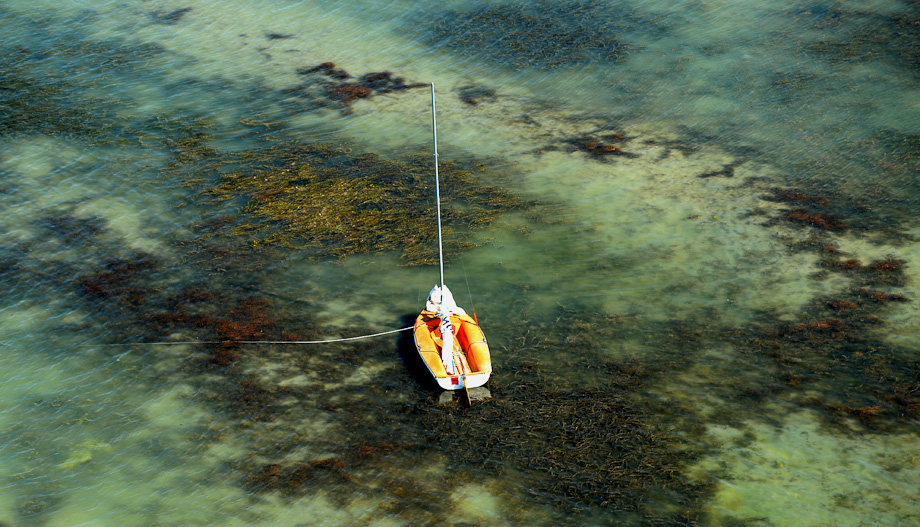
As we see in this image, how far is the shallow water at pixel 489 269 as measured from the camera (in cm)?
1259

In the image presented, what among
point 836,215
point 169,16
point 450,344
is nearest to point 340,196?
point 450,344

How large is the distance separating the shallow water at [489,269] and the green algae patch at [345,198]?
0.12 meters

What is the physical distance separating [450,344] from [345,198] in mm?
7334

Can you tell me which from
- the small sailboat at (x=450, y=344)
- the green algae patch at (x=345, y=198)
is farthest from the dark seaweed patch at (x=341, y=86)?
the small sailboat at (x=450, y=344)

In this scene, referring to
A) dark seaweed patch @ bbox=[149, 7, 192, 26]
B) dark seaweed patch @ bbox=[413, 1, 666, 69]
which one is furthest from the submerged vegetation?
dark seaweed patch @ bbox=[149, 7, 192, 26]

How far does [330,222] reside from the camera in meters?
19.5

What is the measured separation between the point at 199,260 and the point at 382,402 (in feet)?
21.8

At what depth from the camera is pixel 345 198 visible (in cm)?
2045

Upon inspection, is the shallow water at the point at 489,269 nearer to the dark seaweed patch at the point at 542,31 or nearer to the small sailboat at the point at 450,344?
the dark seaweed patch at the point at 542,31

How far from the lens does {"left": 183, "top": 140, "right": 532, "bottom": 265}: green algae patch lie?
61.9 ft

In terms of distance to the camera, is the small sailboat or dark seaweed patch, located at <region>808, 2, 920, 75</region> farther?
dark seaweed patch, located at <region>808, 2, 920, 75</region>

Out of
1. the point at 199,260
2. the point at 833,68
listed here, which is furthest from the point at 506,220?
the point at 833,68

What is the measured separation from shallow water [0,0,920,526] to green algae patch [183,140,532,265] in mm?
122

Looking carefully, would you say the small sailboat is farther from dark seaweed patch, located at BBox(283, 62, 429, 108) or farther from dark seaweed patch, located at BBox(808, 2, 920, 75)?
dark seaweed patch, located at BBox(808, 2, 920, 75)
